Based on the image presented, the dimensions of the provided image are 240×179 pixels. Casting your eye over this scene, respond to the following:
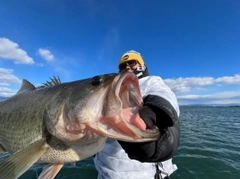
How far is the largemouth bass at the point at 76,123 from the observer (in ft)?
5.07

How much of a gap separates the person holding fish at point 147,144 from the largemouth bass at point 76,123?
14 cm

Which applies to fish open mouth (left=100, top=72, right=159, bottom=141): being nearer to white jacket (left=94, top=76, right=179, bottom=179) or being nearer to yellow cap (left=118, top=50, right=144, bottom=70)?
white jacket (left=94, top=76, right=179, bottom=179)

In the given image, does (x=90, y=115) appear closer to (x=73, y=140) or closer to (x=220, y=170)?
(x=73, y=140)

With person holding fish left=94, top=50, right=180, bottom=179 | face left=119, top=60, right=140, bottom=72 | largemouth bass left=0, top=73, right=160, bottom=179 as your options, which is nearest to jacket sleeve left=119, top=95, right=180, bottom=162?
person holding fish left=94, top=50, right=180, bottom=179

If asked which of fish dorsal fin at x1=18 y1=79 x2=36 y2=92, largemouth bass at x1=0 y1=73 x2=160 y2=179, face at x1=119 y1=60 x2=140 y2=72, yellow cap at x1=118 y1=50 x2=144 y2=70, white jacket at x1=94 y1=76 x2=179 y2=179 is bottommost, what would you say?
white jacket at x1=94 y1=76 x2=179 y2=179

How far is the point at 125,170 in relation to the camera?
8.87 feet

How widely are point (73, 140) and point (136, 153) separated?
0.68 metres

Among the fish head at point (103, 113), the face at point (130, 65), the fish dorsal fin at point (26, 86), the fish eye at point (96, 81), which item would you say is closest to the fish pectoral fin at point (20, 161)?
the fish head at point (103, 113)

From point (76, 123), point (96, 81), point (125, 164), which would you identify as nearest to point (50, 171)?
point (76, 123)

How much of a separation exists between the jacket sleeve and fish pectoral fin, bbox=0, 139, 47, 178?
1076 millimetres

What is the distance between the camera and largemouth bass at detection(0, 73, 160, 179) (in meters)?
1.55

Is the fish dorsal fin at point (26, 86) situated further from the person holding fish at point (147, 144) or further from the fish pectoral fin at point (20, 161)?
the person holding fish at point (147, 144)

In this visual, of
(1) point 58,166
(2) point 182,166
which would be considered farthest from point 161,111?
(2) point 182,166

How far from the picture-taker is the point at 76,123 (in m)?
A: 1.72
